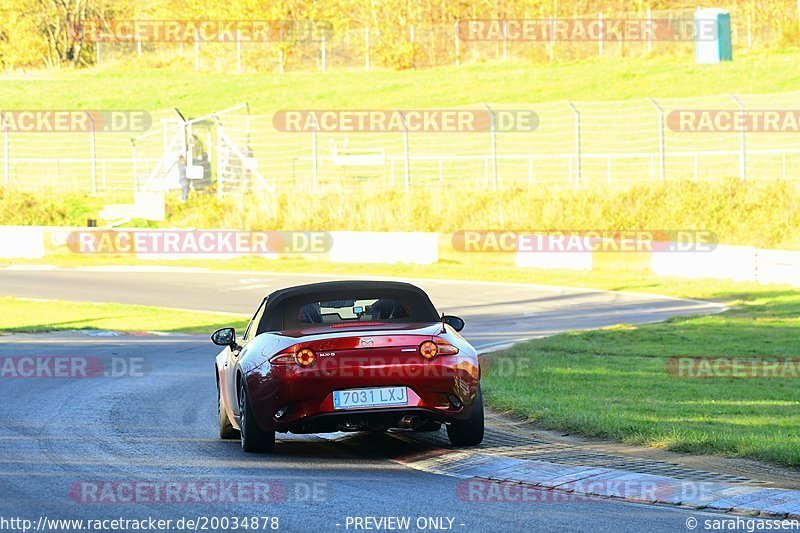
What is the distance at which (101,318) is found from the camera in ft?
82.4

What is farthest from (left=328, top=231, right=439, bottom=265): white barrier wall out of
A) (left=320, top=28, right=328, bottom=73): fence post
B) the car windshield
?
(left=320, top=28, right=328, bottom=73): fence post

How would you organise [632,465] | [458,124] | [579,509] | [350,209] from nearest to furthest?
[579,509], [632,465], [350,209], [458,124]

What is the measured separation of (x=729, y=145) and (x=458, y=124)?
915 centimetres

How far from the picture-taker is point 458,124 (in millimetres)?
44781

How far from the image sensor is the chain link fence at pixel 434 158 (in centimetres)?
3788

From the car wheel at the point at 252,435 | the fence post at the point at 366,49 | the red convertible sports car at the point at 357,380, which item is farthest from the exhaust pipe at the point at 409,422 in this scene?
the fence post at the point at 366,49

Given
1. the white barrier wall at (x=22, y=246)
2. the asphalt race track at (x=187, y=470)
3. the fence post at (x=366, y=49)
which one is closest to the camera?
the asphalt race track at (x=187, y=470)

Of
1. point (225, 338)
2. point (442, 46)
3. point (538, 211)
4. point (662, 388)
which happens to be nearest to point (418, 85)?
point (442, 46)

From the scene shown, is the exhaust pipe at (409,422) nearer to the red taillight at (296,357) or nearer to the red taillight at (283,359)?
the red taillight at (296,357)

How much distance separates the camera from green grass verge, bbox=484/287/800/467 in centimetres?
995

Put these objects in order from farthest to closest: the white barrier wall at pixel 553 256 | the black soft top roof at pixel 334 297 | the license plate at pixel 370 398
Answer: the white barrier wall at pixel 553 256 → the black soft top roof at pixel 334 297 → the license plate at pixel 370 398

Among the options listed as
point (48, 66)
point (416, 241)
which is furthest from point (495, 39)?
point (416, 241)

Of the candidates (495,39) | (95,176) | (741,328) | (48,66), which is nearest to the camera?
(741,328)

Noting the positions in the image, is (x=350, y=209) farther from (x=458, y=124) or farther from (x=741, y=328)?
(x=741, y=328)
